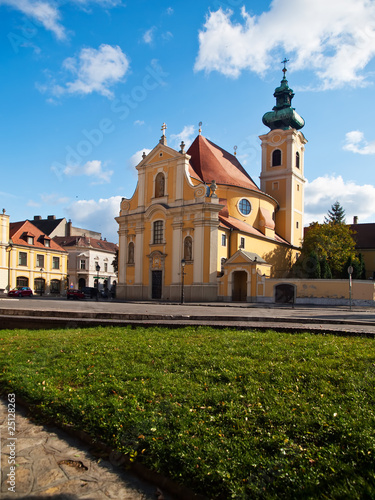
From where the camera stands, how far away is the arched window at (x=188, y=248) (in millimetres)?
37125

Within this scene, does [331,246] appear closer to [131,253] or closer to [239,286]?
[239,286]

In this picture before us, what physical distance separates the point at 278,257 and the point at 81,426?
4424cm

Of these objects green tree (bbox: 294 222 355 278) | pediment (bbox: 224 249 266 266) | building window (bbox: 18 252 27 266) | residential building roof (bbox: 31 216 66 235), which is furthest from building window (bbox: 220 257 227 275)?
residential building roof (bbox: 31 216 66 235)

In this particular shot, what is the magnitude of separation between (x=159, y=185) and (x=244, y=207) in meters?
9.86

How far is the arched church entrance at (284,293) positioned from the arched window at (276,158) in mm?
24789

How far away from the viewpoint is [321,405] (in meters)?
4.54

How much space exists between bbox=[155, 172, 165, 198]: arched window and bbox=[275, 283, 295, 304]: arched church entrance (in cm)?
1537

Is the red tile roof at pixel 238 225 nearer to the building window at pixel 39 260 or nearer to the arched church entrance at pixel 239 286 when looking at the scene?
the arched church entrance at pixel 239 286

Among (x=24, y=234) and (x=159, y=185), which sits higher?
(x=159, y=185)

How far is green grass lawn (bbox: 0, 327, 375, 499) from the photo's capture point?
349 cm

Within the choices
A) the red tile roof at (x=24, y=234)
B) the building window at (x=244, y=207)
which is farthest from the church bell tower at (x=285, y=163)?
the red tile roof at (x=24, y=234)

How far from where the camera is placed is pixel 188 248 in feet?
123

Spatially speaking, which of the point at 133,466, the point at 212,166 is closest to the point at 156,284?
the point at 212,166

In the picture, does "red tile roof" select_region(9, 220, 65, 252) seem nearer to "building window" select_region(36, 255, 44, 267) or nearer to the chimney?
"building window" select_region(36, 255, 44, 267)
